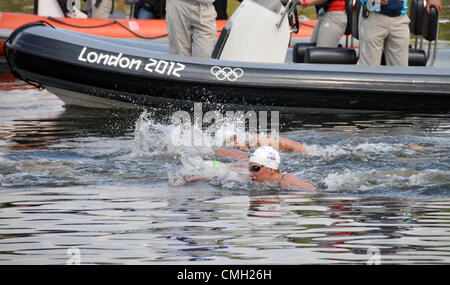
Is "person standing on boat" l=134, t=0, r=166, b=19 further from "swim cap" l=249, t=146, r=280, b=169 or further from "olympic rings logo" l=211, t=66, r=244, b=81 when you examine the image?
"swim cap" l=249, t=146, r=280, b=169

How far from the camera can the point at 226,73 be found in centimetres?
1052

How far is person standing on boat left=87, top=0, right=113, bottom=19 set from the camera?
57.0 ft

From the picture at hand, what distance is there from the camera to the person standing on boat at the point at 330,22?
36.5 feet

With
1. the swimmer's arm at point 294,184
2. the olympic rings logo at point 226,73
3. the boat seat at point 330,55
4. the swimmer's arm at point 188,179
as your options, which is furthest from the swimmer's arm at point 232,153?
the boat seat at point 330,55

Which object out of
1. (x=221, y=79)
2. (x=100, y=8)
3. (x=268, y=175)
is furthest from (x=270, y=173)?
(x=100, y=8)

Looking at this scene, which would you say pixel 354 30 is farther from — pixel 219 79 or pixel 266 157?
pixel 266 157

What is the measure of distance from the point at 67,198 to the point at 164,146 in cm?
242

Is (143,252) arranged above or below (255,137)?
above

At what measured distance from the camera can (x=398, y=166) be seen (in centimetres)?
796

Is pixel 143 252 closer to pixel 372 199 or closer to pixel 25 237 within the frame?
pixel 25 237

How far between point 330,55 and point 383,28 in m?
1.02

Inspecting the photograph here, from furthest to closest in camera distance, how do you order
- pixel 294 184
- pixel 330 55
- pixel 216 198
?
pixel 330 55, pixel 294 184, pixel 216 198
